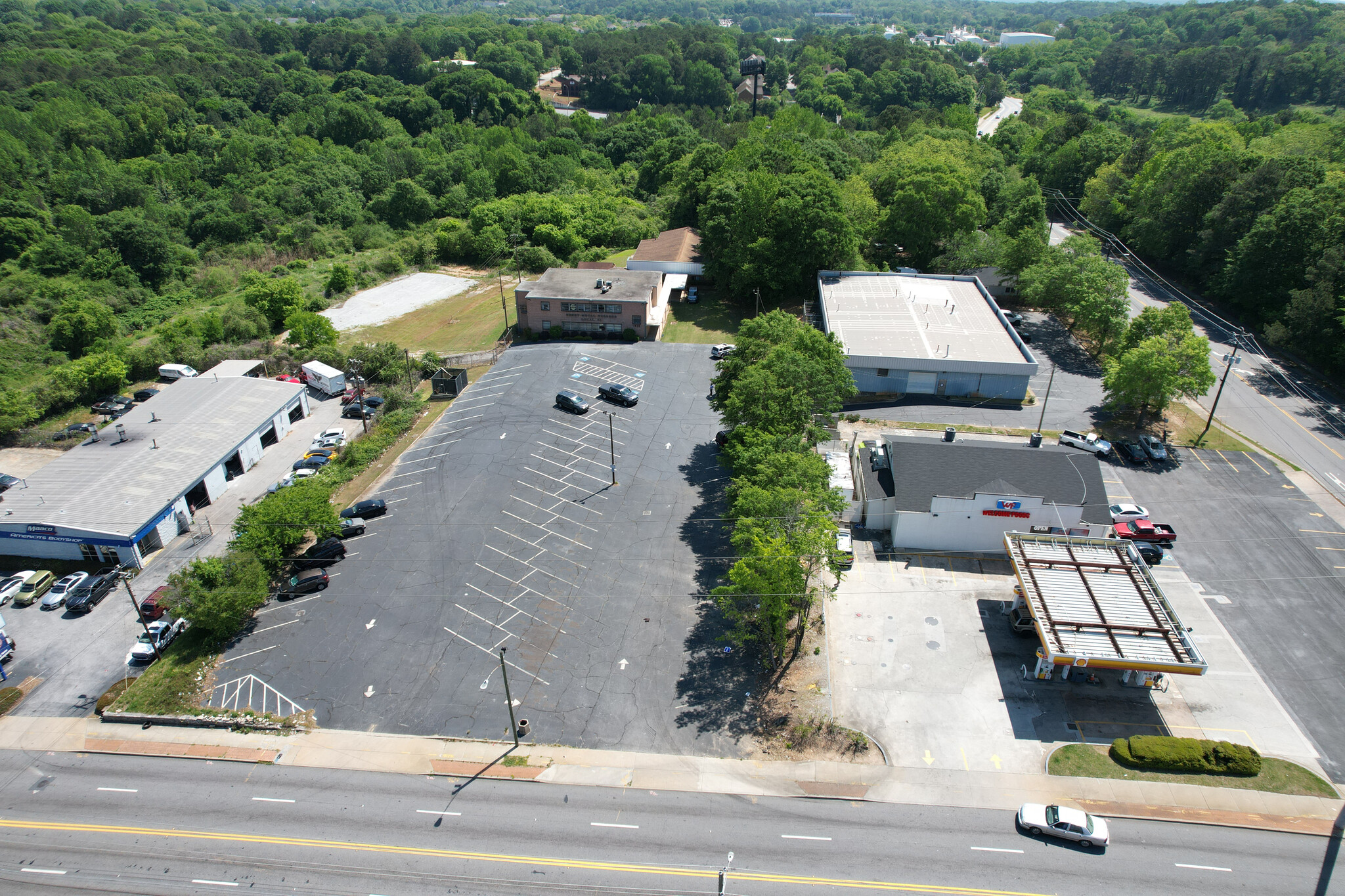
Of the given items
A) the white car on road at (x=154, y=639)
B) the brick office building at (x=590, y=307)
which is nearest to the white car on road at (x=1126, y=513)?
the brick office building at (x=590, y=307)

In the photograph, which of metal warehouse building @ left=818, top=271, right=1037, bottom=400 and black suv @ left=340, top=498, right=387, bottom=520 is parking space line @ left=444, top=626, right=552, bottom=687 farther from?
metal warehouse building @ left=818, top=271, right=1037, bottom=400

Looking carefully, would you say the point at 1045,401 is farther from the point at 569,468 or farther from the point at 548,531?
the point at 548,531

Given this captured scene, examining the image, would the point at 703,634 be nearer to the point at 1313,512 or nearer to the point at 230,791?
the point at 230,791

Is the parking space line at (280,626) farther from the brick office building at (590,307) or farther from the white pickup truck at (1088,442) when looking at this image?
the white pickup truck at (1088,442)

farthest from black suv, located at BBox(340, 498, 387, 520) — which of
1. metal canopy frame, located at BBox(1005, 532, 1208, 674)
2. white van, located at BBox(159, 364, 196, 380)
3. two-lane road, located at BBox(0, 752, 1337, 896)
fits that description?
metal canopy frame, located at BBox(1005, 532, 1208, 674)

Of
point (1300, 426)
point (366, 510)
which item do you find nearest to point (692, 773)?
point (366, 510)
